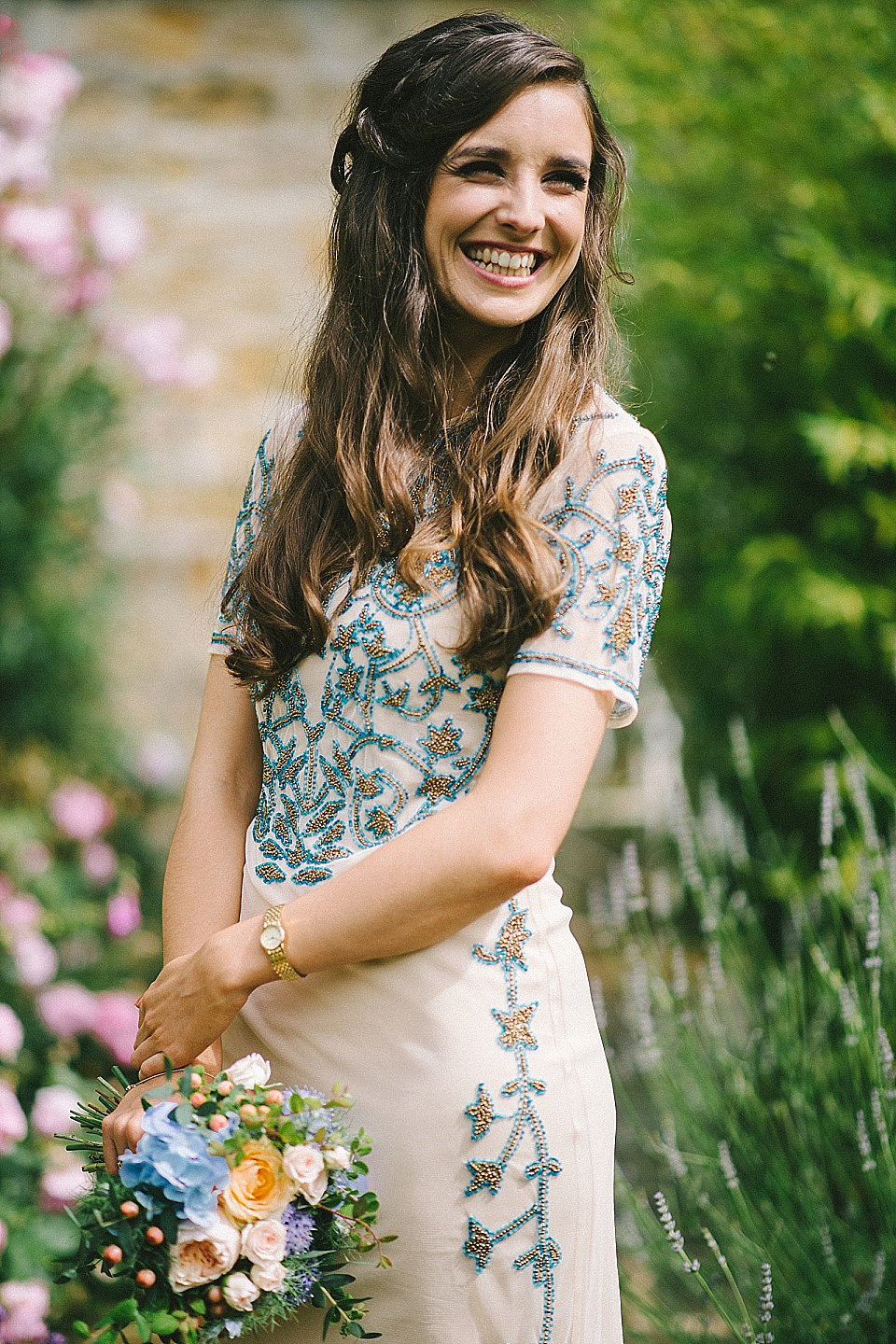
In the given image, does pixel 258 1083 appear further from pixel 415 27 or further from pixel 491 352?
pixel 415 27

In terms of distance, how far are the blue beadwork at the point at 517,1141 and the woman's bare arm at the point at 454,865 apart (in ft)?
0.35

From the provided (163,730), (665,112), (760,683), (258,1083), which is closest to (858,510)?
(760,683)

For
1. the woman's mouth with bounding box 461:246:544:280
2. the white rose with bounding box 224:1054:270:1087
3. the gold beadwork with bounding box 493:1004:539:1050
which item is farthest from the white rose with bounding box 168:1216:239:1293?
the woman's mouth with bounding box 461:246:544:280

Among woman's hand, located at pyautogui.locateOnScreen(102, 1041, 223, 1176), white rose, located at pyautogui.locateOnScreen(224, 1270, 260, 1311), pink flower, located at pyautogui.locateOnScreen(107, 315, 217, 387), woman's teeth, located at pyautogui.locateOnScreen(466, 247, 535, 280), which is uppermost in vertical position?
pink flower, located at pyautogui.locateOnScreen(107, 315, 217, 387)

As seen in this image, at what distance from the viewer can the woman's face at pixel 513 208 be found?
154cm

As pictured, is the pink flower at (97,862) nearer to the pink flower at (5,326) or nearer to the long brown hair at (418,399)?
the pink flower at (5,326)

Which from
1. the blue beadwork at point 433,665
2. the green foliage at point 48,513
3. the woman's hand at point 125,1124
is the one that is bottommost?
the woman's hand at point 125,1124

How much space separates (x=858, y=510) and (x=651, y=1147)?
216 centimetres

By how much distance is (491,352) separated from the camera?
5.59 feet

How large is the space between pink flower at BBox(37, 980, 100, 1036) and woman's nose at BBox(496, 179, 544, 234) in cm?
219

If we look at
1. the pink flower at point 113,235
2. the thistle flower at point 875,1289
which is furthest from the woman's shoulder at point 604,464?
the pink flower at point 113,235

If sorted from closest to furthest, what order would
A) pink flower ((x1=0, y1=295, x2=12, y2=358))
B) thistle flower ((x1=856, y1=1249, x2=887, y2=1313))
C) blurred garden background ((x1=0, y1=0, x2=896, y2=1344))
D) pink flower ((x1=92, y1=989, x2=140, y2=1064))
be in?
thistle flower ((x1=856, y1=1249, x2=887, y2=1313)), blurred garden background ((x1=0, y1=0, x2=896, y2=1344)), pink flower ((x1=92, y1=989, x2=140, y2=1064)), pink flower ((x1=0, y1=295, x2=12, y2=358))

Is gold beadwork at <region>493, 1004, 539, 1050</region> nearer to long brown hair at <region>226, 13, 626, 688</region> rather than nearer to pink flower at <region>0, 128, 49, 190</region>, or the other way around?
long brown hair at <region>226, 13, 626, 688</region>

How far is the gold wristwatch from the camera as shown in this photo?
1417 millimetres
